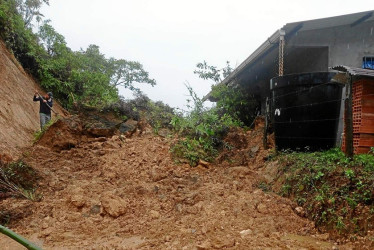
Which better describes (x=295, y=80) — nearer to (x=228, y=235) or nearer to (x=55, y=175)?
(x=228, y=235)

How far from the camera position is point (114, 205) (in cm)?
357

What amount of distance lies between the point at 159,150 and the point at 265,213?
3.10 metres

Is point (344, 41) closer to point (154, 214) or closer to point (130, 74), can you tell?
point (154, 214)

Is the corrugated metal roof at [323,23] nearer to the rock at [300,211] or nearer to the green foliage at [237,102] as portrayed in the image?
the green foliage at [237,102]

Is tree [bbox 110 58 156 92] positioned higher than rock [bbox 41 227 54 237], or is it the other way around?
tree [bbox 110 58 156 92]

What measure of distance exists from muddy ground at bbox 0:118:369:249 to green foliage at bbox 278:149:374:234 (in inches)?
6.5

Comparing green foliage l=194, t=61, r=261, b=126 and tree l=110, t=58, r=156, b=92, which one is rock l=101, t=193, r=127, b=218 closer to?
green foliage l=194, t=61, r=261, b=126

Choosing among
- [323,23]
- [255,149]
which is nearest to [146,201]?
[255,149]

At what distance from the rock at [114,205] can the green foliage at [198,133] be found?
1.85m

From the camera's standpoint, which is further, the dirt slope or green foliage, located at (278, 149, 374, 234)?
the dirt slope

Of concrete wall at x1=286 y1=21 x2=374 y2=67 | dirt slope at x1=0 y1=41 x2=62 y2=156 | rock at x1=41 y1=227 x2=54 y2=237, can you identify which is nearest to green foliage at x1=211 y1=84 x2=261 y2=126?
concrete wall at x1=286 y1=21 x2=374 y2=67

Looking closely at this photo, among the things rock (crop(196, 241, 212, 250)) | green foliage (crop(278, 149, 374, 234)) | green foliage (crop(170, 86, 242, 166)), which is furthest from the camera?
green foliage (crop(170, 86, 242, 166))

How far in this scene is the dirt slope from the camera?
6704 millimetres

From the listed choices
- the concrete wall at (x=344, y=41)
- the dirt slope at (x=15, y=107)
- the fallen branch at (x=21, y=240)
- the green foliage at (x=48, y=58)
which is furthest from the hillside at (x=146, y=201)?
the green foliage at (x=48, y=58)
